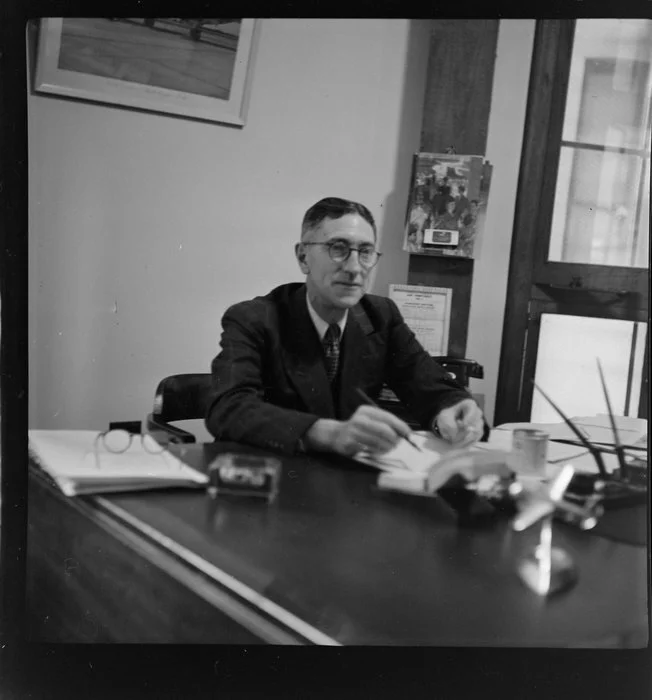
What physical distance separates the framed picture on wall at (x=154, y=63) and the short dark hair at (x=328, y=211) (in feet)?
0.52

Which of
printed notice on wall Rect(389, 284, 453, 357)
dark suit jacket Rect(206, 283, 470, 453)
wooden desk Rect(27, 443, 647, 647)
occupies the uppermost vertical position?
printed notice on wall Rect(389, 284, 453, 357)

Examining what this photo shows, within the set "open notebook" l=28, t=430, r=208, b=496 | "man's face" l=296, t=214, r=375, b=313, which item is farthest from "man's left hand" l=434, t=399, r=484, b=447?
"open notebook" l=28, t=430, r=208, b=496

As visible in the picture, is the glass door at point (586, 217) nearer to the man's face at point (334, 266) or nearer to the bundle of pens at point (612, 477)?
the bundle of pens at point (612, 477)

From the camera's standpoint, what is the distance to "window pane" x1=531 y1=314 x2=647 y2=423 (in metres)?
0.95

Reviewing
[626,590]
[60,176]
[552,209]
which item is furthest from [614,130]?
[60,176]

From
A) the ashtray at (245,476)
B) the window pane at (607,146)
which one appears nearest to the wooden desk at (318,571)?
the ashtray at (245,476)

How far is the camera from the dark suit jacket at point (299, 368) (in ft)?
3.07

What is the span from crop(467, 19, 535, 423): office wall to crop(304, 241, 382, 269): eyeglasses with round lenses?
0.52 feet

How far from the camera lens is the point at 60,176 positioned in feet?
3.09

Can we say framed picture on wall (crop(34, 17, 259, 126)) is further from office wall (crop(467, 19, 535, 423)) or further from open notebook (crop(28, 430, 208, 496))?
open notebook (crop(28, 430, 208, 496))

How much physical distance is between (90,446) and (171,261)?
0.27 m

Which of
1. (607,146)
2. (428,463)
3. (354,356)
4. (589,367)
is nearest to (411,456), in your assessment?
(428,463)

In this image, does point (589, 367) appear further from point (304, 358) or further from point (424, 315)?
point (304, 358)

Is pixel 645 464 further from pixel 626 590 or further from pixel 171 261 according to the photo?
pixel 171 261
